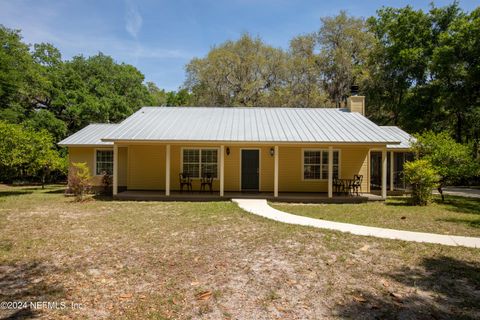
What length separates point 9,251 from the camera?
557cm

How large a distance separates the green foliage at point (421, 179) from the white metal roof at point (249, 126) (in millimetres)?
1256

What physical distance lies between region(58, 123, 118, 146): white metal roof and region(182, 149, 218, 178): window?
3.89m

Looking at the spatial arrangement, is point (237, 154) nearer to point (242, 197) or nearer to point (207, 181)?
point (207, 181)

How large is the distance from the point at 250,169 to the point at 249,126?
6.50 feet

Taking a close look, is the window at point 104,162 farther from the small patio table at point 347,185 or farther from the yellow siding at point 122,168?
the small patio table at point 347,185

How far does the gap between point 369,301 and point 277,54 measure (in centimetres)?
2838

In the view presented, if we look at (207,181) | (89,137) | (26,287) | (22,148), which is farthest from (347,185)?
(22,148)

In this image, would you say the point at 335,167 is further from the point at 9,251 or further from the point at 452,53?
Answer: the point at 452,53

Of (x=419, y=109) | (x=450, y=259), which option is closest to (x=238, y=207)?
(x=450, y=259)

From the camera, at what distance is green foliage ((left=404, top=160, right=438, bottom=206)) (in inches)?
443

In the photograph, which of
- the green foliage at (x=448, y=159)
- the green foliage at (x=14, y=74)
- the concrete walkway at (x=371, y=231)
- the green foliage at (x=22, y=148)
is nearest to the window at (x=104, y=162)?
the green foliage at (x=22, y=148)

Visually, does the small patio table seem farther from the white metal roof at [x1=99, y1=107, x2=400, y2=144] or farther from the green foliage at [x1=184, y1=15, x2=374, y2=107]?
the green foliage at [x1=184, y1=15, x2=374, y2=107]

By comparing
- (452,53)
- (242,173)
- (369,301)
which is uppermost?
(452,53)

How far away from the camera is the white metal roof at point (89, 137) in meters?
14.3
